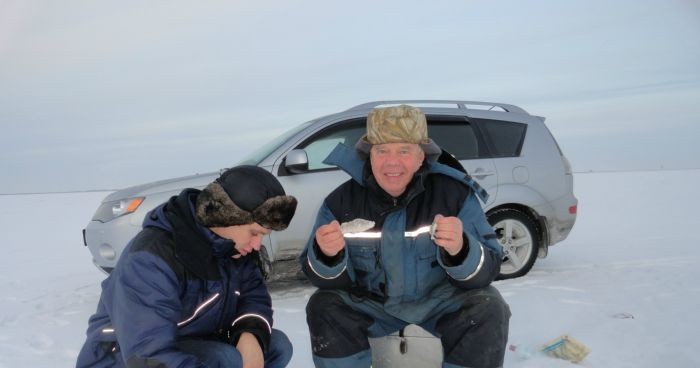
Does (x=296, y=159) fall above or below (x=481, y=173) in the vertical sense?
above

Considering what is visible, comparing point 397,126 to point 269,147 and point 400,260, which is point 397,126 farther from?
point 269,147

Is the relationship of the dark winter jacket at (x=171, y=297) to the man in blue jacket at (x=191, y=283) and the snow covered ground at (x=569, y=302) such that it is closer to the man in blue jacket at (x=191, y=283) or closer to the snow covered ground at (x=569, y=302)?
the man in blue jacket at (x=191, y=283)

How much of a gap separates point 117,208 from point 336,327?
308 centimetres

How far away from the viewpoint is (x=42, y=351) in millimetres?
3695

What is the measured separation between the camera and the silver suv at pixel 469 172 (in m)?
4.64

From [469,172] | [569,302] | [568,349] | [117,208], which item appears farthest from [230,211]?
[469,172]

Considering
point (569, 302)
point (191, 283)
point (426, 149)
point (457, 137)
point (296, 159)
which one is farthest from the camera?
point (457, 137)

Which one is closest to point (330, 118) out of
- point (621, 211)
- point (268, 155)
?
point (268, 155)

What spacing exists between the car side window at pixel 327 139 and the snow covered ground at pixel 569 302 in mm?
1231

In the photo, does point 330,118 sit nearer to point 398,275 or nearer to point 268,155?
point 268,155

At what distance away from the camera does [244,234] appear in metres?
2.06

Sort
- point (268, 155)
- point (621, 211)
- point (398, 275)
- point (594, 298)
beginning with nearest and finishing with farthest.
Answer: point (398, 275), point (594, 298), point (268, 155), point (621, 211)

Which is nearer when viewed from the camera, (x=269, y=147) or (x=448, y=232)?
(x=448, y=232)

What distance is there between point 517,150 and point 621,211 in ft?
29.7
